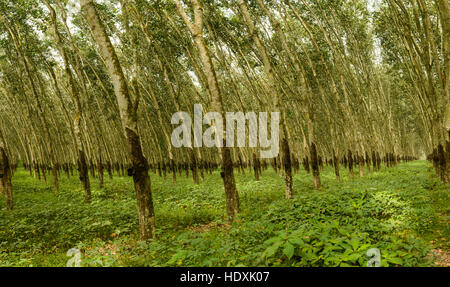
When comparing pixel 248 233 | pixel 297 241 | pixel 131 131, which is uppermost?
pixel 131 131

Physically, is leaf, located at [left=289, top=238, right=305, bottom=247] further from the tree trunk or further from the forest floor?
the tree trunk

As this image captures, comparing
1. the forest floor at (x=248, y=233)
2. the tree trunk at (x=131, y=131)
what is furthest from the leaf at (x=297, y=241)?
the tree trunk at (x=131, y=131)

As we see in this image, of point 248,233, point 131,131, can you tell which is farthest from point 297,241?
point 131,131

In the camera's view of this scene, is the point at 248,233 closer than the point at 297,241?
No

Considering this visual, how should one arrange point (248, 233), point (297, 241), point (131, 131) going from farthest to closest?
point (131, 131), point (248, 233), point (297, 241)

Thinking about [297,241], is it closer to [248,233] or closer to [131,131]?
[248,233]

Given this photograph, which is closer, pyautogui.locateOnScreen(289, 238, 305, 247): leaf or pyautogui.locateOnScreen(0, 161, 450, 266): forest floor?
pyautogui.locateOnScreen(289, 238, 305, 247): leaf

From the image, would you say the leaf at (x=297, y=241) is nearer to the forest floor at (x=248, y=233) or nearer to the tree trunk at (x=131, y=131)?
the forest floor at (x=248, y=233)

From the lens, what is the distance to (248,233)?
18.8ft

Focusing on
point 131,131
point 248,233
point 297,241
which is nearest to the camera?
point 297,241

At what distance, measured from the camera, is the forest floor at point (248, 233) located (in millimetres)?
4143

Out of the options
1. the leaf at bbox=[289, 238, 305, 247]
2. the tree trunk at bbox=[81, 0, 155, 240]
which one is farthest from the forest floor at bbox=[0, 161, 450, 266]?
the tree trunk at bbox=[81, 0, 155, 240]

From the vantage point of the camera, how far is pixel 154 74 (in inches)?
965

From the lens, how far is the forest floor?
4.14m
